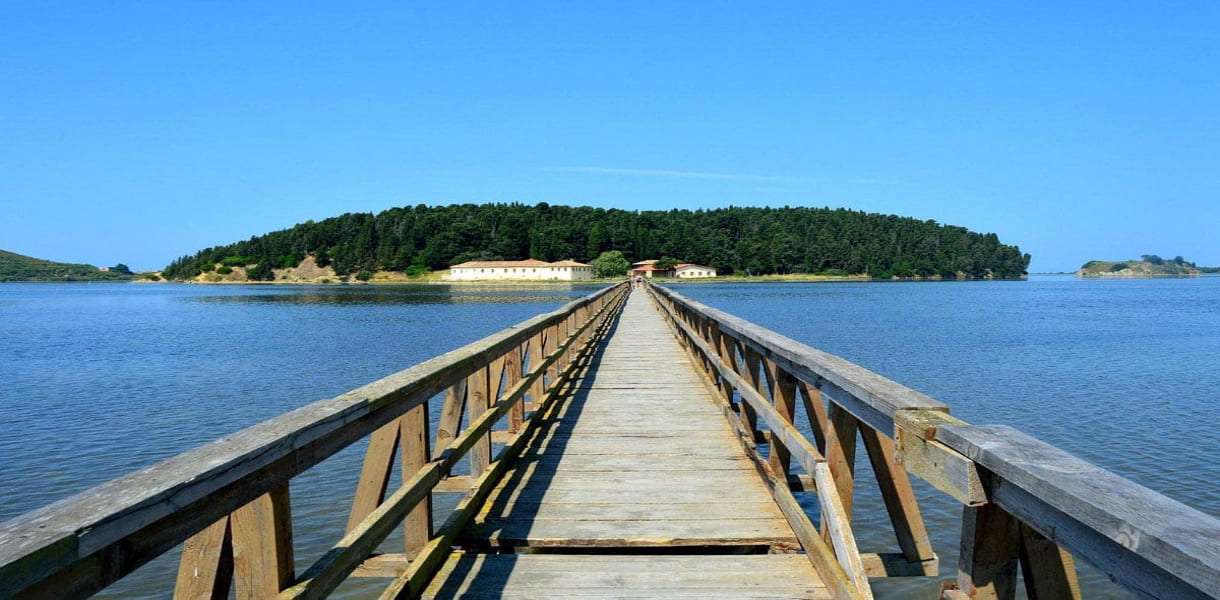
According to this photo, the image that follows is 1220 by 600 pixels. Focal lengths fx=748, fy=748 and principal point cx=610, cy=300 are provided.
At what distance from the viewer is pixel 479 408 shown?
16.4ft

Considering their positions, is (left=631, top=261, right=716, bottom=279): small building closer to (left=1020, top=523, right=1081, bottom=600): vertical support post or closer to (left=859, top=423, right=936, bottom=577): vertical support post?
(left=859, top=423, right=936, bottom=577): vertical support post

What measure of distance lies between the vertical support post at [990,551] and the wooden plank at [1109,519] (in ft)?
0.42

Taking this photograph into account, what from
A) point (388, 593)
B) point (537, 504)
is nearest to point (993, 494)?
point (388, 593)

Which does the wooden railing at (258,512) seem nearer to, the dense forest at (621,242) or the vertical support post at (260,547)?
the vertical support post at (260,547)

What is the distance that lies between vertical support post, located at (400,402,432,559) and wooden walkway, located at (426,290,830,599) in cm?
22

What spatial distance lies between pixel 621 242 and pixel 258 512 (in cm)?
16543

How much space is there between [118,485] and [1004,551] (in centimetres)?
222

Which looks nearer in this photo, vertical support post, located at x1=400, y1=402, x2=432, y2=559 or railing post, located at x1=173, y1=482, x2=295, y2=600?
railing post, located at x1=173, y1=482, x2=295, y2=600

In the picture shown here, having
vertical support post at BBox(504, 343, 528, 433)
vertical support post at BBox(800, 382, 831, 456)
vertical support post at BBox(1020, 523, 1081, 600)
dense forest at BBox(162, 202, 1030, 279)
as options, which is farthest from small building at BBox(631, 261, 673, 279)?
vertical support post at BBox(1020, 523, 1081, 600)

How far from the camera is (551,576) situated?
359 centimetres

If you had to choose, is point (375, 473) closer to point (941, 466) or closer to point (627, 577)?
point (627, 577)

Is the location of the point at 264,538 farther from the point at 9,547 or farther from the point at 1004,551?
the point at 1004,551

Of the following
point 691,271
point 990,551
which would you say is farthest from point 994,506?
point 691,271

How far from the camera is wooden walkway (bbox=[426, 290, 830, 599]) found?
11.4 feet
